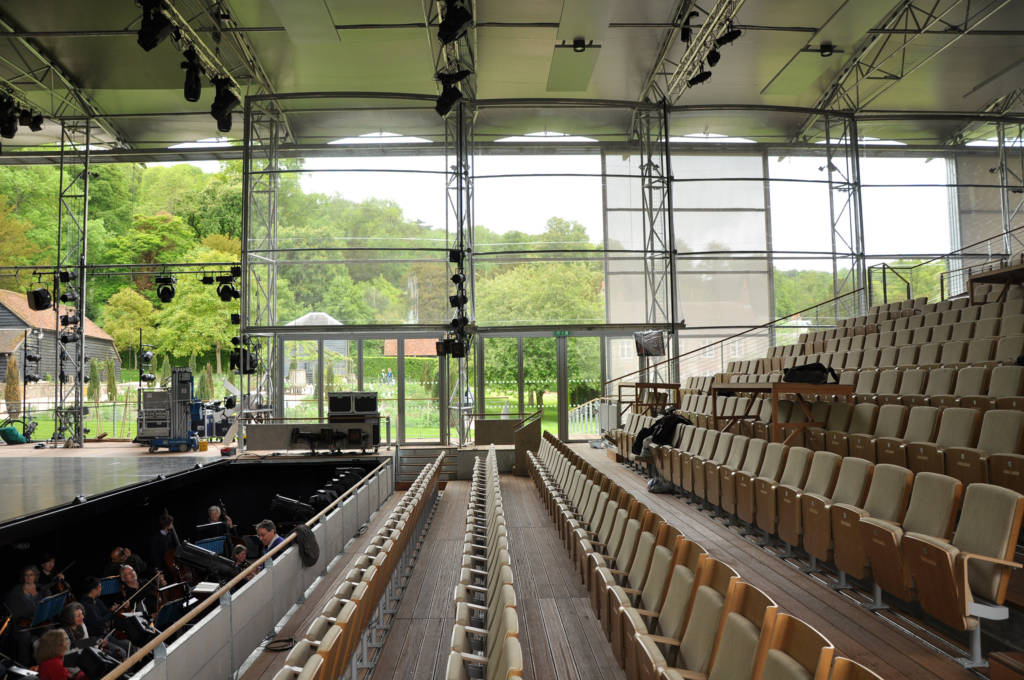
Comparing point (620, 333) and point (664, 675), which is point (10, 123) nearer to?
point (620, 333)

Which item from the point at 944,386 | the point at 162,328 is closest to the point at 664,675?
the point at 944,386

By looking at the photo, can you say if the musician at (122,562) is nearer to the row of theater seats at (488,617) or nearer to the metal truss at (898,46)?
the row of theater seats at (488,617)

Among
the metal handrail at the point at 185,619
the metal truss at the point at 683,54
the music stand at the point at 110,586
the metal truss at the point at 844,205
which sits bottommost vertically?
the music stand at the point at 110,586

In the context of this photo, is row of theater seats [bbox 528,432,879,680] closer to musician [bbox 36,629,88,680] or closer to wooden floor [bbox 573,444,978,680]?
wooden floor [bbox 573,444,978,680]

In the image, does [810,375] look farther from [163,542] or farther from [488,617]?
[163,542]

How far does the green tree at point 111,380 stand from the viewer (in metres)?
19.4

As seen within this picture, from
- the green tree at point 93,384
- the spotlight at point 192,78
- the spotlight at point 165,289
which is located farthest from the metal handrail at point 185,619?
the green tree at point 93,384

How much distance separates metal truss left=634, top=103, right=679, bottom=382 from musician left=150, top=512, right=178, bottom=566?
9048 mm

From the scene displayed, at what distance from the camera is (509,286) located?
14.2 meters

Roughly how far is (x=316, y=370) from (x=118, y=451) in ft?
13.6

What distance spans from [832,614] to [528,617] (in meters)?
1.75

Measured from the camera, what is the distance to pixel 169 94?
13.6 meters

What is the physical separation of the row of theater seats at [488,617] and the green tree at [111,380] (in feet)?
58.9

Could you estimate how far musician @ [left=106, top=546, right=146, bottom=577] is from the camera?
754 cm
